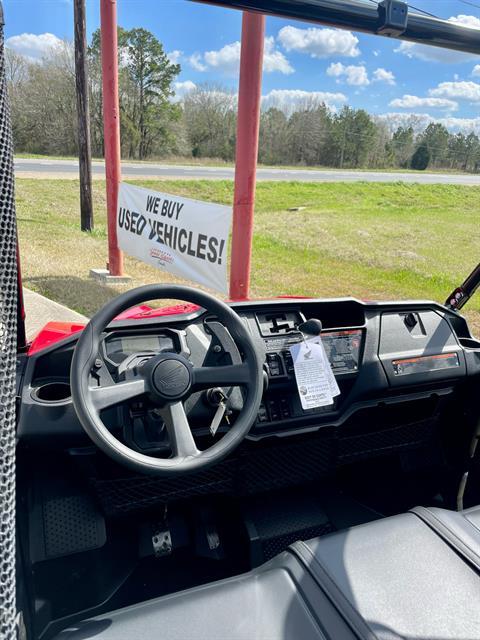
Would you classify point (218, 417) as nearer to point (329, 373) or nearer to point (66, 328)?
point (329, 373)

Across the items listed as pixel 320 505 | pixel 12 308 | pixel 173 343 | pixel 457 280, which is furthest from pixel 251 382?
pixel 457 280

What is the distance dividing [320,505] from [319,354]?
927 mm

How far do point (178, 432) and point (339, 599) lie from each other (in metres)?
0.64

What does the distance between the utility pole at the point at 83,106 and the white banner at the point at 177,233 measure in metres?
2.84

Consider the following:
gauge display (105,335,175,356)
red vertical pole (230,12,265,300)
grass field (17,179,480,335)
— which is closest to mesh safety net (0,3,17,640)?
gauge display (105,335,175,356)

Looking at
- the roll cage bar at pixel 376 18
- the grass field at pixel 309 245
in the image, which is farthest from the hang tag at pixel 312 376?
the grass field at pixel 309 245

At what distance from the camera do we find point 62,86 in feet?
65.5

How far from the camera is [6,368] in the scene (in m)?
0.80

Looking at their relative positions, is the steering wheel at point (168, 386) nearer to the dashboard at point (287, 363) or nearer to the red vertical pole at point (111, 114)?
the dashboard at point (287, 363)

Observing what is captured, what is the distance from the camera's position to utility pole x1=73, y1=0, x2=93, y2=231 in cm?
786

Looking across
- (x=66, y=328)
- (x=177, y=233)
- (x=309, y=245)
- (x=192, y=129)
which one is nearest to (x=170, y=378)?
(x=66, y=328)

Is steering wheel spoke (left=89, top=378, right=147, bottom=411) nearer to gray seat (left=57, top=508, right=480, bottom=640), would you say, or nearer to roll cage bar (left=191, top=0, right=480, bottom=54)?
gray seat (left=57, top=508, right=480, bottom=640)

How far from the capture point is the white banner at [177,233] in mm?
5024

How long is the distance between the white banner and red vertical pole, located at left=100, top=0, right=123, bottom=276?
274 mm
